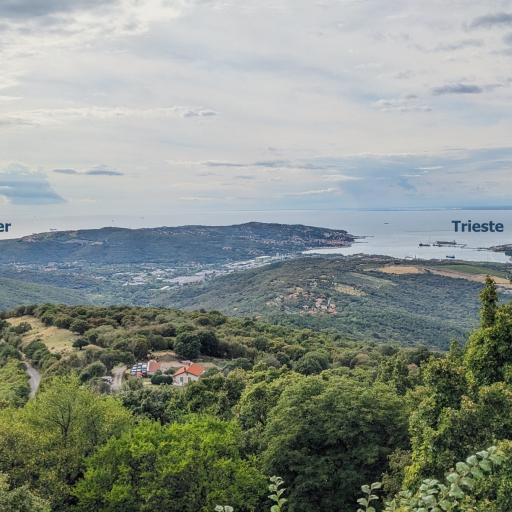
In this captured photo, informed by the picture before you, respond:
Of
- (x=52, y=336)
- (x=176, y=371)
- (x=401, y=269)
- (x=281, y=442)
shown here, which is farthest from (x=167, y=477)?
(x=401, y=269)

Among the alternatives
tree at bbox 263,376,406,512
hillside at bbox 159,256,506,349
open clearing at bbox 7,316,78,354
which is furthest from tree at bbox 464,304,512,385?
hillside at bbox 159,256,506,349

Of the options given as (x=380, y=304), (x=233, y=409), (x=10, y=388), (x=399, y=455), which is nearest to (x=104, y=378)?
(x=10, y=388)

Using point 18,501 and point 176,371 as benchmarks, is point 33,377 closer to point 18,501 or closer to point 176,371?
point 176,371

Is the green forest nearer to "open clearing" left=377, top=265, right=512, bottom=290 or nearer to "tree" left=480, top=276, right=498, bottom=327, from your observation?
"tree" left=480, top=276, right=498, bottom=327

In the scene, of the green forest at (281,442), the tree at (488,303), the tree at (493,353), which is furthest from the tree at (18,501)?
the tree at (488,303)

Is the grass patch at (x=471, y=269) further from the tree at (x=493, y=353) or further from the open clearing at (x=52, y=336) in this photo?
the tree at (x=493, y=353)
